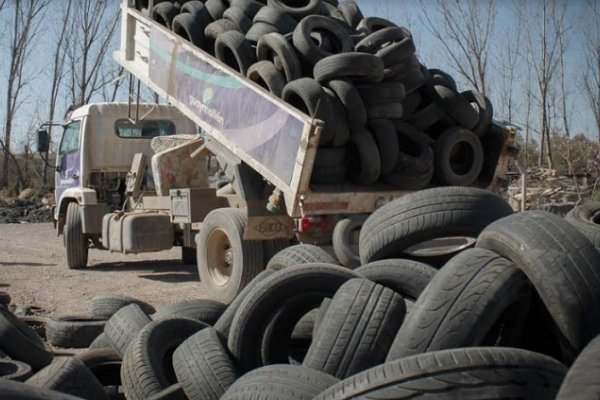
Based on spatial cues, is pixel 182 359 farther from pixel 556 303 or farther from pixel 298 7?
pixel 298 7

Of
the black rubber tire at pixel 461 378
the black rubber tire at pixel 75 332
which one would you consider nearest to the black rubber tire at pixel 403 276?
the black rubber tire at pixel 461 378

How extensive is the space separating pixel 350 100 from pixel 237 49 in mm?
1566

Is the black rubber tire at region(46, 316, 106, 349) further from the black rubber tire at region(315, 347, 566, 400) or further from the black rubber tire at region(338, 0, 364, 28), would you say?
the black rubber tire at region(338, 0, 364, 28)

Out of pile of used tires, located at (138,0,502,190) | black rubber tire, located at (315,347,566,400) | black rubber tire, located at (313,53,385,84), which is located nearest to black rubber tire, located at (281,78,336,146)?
pile of used tires, located at (138,0,502,190)

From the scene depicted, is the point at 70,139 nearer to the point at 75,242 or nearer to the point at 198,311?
the point at 75,242

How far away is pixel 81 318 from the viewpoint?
23.1 feet

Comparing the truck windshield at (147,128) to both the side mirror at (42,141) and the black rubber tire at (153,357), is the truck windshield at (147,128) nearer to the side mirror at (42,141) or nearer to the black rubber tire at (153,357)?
the side mirror at (42,141)

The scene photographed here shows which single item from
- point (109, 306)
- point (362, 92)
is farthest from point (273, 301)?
point (362, 92)

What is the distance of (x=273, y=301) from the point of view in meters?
4.69

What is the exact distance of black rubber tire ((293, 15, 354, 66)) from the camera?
874 centimetres

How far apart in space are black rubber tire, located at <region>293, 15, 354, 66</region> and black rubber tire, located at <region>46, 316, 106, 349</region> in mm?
3613

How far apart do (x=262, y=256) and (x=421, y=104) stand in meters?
2.53

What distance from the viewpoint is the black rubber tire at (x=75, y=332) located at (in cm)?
664

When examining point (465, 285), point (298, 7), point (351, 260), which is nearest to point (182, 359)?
point (465, 285)
